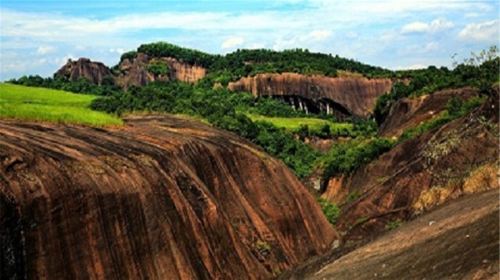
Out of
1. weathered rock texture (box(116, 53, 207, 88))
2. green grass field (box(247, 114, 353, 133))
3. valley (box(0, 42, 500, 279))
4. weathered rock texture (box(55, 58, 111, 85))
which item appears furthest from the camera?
weathered rock texture (box(116, 53, 207, 88))

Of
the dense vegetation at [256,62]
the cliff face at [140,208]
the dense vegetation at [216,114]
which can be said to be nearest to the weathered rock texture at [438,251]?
the cliff face at [140,208]

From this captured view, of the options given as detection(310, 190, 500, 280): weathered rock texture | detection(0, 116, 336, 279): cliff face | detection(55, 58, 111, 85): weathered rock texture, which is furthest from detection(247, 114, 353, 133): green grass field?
detection(310, 190, 500, 280): weathered rock texture

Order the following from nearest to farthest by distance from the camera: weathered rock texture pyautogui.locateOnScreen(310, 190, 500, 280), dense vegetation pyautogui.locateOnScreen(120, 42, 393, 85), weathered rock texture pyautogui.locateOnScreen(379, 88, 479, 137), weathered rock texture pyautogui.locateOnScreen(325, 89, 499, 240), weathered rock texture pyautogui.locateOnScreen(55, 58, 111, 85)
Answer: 1. weathered rock texture pyautogui.locateOnScreen(310, 190, 500, 280)
2. weathered rock texture pyautogui.locateOnScreen(325, 89, 499, 240)
3. weathered rock texture pyautogui.locateOnScreen(379, 88, 479, 137)
4. weathered rock texture pyautogui.locateOnScreen(55, 58, 111, 85)
5. dense vegetation pyautogui.locateOnScreen(120, 42, 393, 85)

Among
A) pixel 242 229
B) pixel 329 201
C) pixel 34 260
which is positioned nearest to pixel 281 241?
pixel 242 229

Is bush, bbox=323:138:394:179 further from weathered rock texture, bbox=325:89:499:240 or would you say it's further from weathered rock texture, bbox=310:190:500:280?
weathered rock texture, bbox=310:190:500:280

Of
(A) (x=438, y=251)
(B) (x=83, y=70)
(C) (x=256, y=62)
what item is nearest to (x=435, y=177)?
(A) (x=438, y=251)

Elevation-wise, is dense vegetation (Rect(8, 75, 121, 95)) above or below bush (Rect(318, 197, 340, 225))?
above

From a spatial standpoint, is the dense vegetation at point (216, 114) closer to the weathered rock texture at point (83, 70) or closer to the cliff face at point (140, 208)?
the cliff face at point (140, 208)
